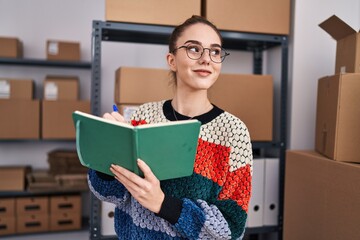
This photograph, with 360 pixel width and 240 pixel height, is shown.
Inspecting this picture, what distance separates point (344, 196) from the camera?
3.87 feet

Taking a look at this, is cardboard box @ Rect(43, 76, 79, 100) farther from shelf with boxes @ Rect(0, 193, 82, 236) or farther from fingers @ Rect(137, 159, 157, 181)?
fingers @ Rect(137, 159, 157, 181)

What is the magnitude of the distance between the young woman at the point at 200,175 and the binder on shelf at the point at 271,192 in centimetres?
89

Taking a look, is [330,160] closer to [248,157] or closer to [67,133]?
[248,157]

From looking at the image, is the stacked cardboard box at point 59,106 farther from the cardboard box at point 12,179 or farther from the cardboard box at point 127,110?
the cardboard box at point 127,110

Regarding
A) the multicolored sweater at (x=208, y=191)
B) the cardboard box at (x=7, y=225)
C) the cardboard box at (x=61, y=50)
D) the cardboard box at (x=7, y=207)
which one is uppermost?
the cardboard box at (x=61, y=50)

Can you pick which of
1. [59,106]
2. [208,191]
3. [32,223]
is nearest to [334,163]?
[208,191]

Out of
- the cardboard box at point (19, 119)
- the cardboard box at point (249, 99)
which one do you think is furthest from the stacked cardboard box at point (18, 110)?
the cardboard box at point (249, 99)

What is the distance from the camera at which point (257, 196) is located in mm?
1728

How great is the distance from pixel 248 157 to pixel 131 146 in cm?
35

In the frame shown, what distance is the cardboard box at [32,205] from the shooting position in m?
2.58

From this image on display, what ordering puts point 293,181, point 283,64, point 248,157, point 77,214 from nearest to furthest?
point 248,157 → point 293,181 → point 283,64 → point 77,214

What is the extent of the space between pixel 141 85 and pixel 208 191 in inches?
32.5

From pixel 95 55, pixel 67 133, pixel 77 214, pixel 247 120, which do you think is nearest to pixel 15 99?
pixel 67 133

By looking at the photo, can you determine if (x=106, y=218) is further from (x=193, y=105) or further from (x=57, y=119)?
(x=57, y=119)
